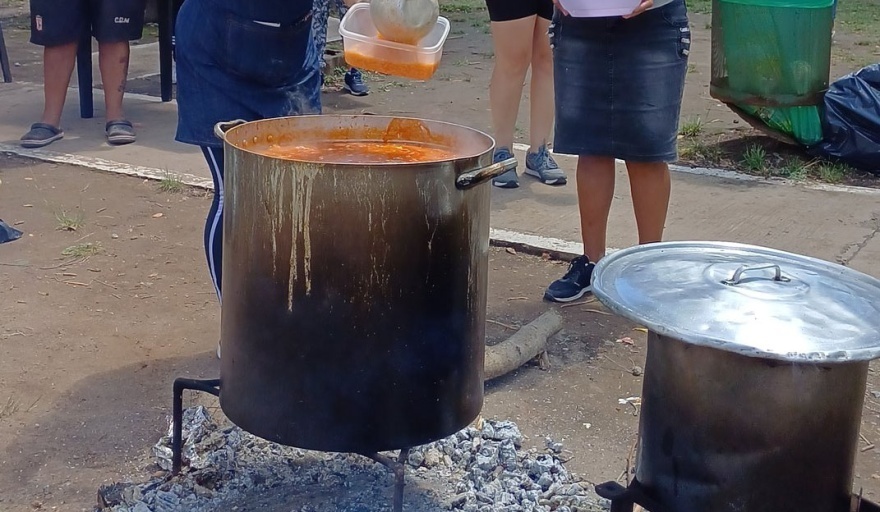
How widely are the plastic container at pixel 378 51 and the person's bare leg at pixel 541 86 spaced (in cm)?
224

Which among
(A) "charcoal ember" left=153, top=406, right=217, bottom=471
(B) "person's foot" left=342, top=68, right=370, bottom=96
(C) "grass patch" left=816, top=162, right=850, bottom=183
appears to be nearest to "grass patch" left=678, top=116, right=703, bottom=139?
(C) "grass patch" left=816, top=162, right=850, bottom=183

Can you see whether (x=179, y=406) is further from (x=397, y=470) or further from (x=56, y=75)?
(x=56, y=75)

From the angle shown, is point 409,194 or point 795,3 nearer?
point 409,194

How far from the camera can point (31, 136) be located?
19.5 ft

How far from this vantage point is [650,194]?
380 centimetres

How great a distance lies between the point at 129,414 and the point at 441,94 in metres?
5.04

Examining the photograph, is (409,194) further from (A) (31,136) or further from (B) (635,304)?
(A) (31,136)

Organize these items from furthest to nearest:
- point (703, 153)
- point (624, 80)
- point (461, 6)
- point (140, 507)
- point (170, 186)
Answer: point (461, 6), point (703, 153), point (170, 186), point (624, 80), point (140, 507)

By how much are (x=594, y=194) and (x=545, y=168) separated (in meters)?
1.57

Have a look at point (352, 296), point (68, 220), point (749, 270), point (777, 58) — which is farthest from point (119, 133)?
point (749, 270)

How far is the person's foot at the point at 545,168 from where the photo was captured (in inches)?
213

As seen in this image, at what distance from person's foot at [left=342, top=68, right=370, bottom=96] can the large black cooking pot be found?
17.3 feet

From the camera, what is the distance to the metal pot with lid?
1.92 m

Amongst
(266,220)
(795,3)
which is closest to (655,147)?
(266,220)
